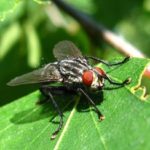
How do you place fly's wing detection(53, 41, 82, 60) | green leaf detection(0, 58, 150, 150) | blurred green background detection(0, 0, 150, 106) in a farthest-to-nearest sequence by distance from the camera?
blurred green background detection(0, 0, 150, 106), fly's wing detection(53, 41, 82, 60), green leaf detection(0, 58, 150, 150)

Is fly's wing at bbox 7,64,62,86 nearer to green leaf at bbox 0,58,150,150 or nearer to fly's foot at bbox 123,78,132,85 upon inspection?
green leaf at bbox 0,58,150,150

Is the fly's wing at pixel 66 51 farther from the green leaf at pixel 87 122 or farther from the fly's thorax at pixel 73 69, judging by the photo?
the green leaf at pixel 87 122

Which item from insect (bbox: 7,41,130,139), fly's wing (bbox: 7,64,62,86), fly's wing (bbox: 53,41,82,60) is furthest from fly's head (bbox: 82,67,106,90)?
fly's wing (bbox: 53,41,82,60)

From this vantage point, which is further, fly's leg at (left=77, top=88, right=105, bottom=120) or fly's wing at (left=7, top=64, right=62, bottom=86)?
fly's wing at (left=7, top=64, right=62, bottom=86)

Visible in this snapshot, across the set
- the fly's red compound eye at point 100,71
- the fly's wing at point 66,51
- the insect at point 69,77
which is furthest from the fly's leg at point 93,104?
the fly's wing at point 66,51

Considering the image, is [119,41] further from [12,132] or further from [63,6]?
[12,132]

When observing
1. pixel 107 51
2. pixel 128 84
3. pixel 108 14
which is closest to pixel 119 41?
pixel 128 84
